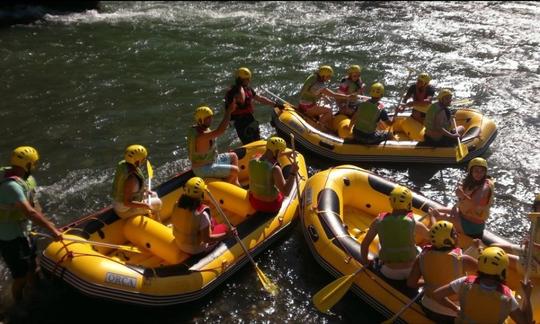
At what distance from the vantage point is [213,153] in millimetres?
7914

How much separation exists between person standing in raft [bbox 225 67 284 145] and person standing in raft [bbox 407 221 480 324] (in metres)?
4.41

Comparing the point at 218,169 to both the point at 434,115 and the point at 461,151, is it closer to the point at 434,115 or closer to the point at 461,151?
the point at 434,115

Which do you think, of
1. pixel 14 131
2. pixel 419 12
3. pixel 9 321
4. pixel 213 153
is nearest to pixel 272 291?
pixel 213 153

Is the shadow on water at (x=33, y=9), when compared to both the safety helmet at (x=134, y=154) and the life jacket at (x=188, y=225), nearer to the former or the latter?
the safety helmet at (x=134, y=154)

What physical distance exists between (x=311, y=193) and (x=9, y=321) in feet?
13.9

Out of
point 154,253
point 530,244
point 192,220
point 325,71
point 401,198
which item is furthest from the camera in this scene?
point 325,71

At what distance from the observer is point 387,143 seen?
965 cm

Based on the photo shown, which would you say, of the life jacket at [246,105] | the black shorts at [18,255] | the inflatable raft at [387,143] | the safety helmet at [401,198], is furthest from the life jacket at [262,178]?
the black shorts at [18,255]

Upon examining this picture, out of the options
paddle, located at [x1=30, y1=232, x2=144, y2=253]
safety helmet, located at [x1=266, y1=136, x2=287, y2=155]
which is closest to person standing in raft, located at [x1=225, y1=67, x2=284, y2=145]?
safety helmet, located at [x1=266, y1=136, x2=287, y2=155]

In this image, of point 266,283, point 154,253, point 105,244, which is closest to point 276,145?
point 266,283

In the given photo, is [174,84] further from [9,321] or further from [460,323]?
[460,323]

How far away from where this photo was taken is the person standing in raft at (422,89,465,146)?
9250 mm

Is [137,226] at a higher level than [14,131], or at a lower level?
higher

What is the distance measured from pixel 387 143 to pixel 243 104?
2.77 meters
